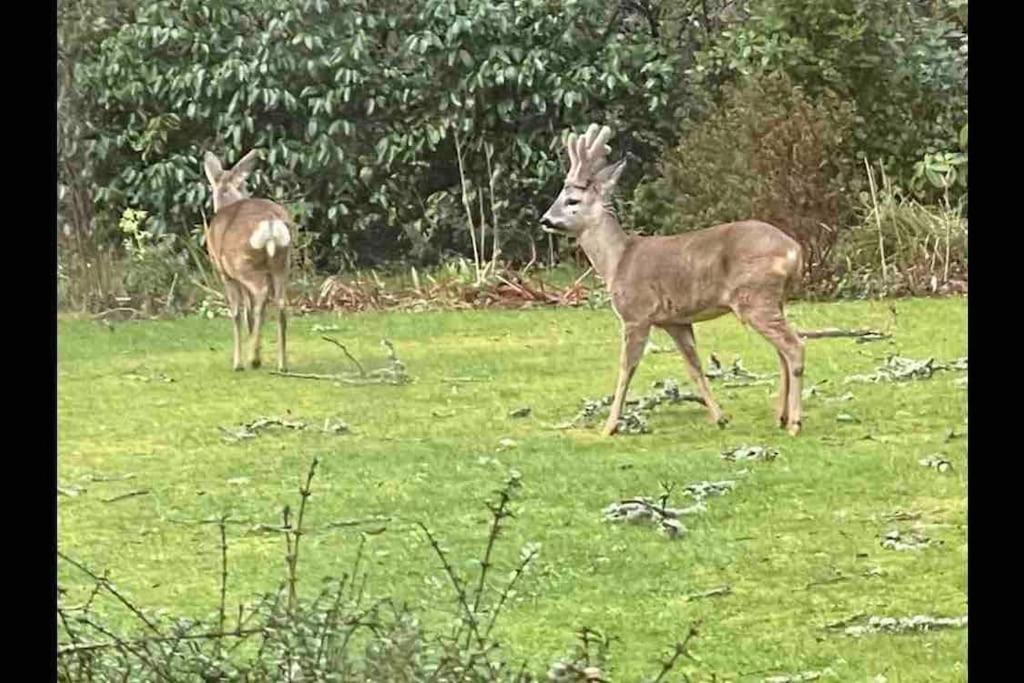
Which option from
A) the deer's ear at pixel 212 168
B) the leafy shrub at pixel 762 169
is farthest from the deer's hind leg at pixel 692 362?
the deer's ear at pixel 212 168

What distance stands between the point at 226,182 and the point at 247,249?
8 cm

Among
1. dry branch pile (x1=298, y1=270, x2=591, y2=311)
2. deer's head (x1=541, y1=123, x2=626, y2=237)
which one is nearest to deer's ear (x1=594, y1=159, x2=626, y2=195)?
deer's head (x1=541, y1=123, x2=626, y2=237)

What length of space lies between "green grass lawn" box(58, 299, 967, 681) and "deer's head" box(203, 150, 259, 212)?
0.50 ft

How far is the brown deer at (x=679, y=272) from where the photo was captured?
6.28 feet

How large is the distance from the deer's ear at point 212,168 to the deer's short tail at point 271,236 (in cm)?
7

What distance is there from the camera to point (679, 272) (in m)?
1.93

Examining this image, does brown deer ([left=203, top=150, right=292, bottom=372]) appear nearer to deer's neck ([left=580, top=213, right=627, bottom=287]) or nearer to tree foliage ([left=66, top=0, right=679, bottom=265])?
tree foliage ([left=66, top=0, right=679, bottom=265])

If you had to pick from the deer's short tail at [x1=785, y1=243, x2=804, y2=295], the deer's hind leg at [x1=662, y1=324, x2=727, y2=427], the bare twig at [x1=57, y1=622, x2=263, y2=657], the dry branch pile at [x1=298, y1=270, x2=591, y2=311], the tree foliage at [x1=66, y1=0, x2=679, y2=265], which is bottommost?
the bare twig at [x1=57, y1=622, x2=263, y2=657]

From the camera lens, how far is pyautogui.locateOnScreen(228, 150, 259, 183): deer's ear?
6.43ft

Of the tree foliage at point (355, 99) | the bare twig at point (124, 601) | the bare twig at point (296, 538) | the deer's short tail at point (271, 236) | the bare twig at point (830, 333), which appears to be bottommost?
the bare twig at point (124, 601)

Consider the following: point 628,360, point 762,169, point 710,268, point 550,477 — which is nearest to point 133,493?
point 550,477

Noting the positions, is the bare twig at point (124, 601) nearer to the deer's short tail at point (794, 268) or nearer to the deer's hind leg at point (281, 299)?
the deer's hind leg at point (281, 299)
